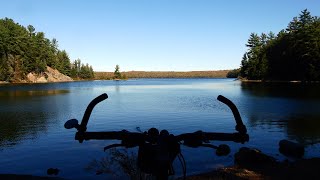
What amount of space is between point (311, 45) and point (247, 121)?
98793 mm

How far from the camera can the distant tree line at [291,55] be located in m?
122

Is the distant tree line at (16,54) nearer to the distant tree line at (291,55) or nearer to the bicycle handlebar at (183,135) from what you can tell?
the distant tree line at (291,55)

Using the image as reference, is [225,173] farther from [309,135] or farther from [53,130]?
[53,130]

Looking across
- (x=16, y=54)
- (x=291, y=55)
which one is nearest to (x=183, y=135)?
(x=291, y=55)

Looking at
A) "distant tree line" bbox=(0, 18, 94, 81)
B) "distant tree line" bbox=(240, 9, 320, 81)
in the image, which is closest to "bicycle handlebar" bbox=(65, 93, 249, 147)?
"distant tree line" bbox=(240, 9, 320, 81)

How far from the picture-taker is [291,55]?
13500 centimetres

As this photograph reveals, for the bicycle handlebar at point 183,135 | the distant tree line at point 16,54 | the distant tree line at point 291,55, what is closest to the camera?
the bicycle handlebar at point 183,135

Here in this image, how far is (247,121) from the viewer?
37.0 m

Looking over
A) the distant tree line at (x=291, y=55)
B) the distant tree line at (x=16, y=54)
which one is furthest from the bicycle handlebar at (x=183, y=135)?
the distant tree line at (x=16, y=54)

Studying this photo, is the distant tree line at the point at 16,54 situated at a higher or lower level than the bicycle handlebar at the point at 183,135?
higher

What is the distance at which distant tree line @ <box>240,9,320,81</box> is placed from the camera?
12179cm

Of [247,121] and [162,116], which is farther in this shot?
[162,116]

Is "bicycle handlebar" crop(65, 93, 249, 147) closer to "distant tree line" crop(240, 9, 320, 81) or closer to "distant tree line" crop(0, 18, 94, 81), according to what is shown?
"distant tree line" crop(240, 9, 320, 81)

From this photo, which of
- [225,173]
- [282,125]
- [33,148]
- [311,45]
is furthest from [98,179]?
[311,45]
